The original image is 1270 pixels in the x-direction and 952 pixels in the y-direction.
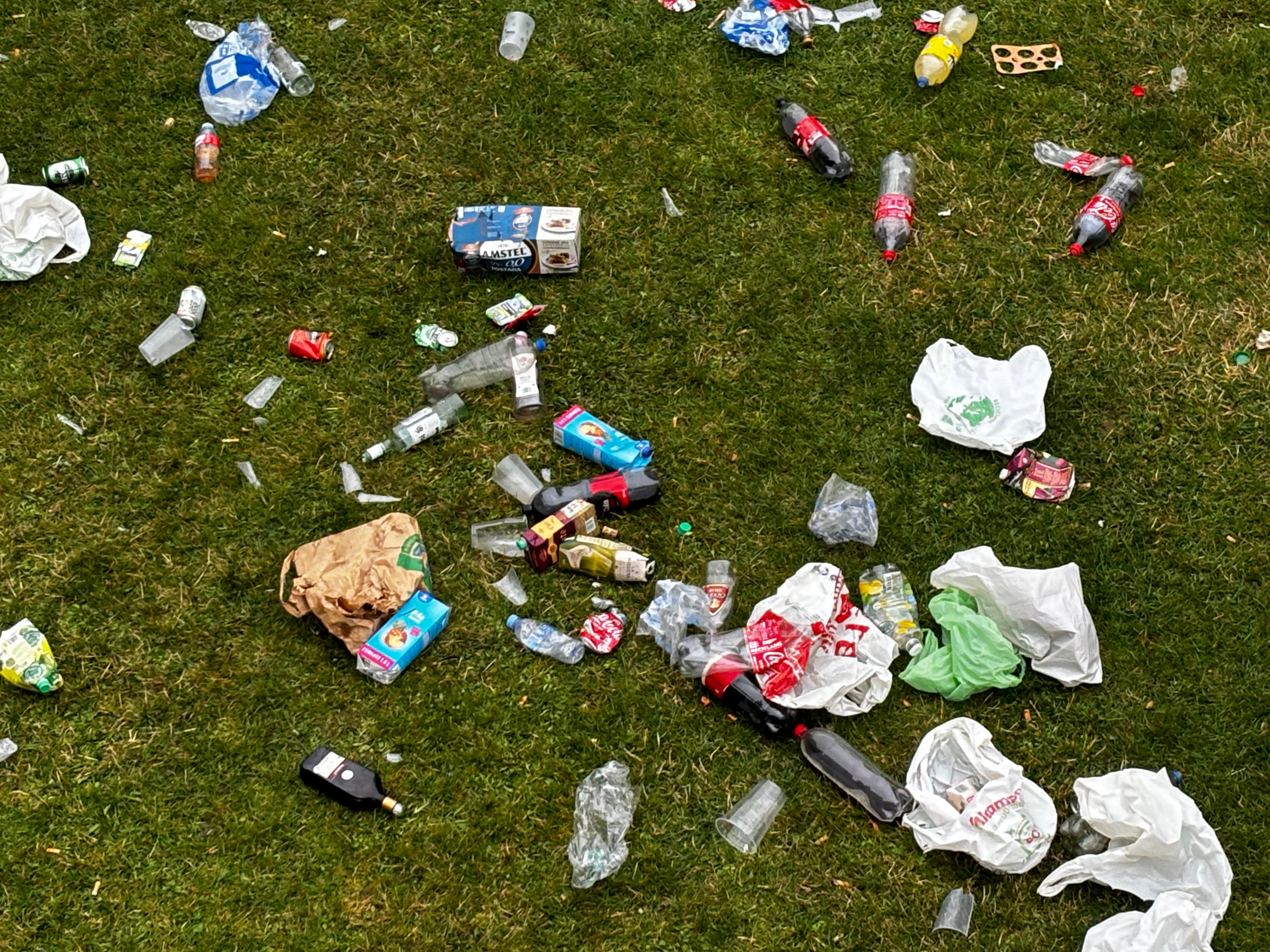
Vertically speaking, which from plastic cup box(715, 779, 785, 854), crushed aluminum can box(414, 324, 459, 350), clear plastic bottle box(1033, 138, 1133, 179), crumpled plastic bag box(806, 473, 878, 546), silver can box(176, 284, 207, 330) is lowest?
plastic cup box(715, 779, 785, 854)

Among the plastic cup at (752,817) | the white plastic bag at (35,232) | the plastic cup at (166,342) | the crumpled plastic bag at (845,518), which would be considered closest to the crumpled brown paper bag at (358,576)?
the plastic cup at (166,342)

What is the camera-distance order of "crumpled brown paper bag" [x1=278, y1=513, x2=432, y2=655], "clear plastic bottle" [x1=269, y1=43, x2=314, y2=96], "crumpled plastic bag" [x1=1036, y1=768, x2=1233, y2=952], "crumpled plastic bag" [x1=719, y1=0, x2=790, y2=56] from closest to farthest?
"crumpled plastic bag" [x1=1036, y1=768, x2=1233, y2=952], "crumpled brown paper bag" [x1=278, y1=513, x2=432, y2=655], "clear plastic bottle" [x1=269, y1=43, x2=314, y2=96], "crumpled plastic bag" [x1=719, y1=0, x2=790, y2=56]

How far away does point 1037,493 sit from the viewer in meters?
4.61

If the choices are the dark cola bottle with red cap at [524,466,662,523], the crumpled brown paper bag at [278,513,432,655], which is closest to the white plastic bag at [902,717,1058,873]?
the dark cola bottle with red cap at [524,466,662,523]

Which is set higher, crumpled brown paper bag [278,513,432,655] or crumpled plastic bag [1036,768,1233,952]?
crumpled brown paper bag [278,513,432,655]

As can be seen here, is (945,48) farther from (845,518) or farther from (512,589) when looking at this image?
(512,589)

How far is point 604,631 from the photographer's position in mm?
4254

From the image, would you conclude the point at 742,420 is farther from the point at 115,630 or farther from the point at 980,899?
the point at 115,630

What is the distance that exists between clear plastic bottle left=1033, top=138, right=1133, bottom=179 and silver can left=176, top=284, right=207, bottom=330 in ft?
14.3

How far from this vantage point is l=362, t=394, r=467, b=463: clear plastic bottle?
4.73 m

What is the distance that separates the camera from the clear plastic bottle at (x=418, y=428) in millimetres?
4727

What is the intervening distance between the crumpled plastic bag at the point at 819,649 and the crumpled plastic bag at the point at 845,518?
258 millimetres

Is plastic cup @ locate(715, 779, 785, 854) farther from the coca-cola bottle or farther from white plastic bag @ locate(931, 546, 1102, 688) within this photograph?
white plastic bag @ locate(931, 546, 1102, 688)

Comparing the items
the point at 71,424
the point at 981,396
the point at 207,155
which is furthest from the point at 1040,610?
the point at 207,155
